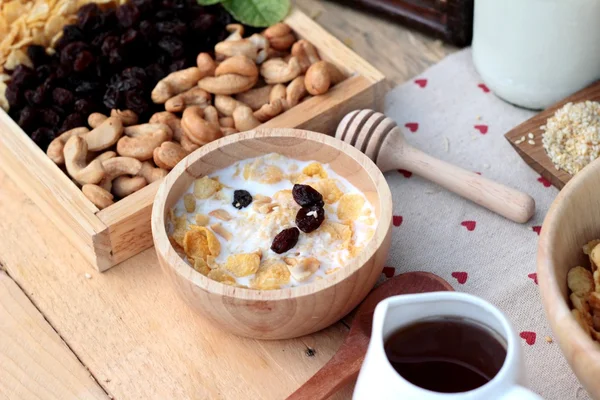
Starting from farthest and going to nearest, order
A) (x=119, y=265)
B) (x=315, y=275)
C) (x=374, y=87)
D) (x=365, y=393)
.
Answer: (x=374, y=87) → (x=119, y=265) → (x=315, y=275) → (x=365, y=393)

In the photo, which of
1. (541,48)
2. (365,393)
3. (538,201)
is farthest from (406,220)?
(365,393)

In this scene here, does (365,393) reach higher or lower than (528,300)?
higher

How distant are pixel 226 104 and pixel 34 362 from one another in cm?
38

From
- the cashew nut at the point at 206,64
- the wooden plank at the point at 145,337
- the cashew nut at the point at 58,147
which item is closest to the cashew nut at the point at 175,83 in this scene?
the cashew nut at the point at 206,64

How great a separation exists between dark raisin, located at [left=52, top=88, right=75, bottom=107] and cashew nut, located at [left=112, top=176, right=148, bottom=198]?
14 cm

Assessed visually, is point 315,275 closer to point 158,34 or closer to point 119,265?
point 119,265

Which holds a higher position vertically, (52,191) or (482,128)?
(52,191)

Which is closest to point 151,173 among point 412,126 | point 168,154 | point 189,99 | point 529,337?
point 168,154

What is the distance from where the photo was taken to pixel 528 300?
826mm

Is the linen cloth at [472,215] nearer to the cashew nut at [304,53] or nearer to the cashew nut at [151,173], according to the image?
the cashew nut at [304,53]

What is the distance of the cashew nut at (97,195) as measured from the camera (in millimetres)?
881

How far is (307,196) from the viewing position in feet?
2.69

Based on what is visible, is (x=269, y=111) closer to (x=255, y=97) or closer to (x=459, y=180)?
(x=255, y=97)

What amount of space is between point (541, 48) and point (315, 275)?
1.36ft
